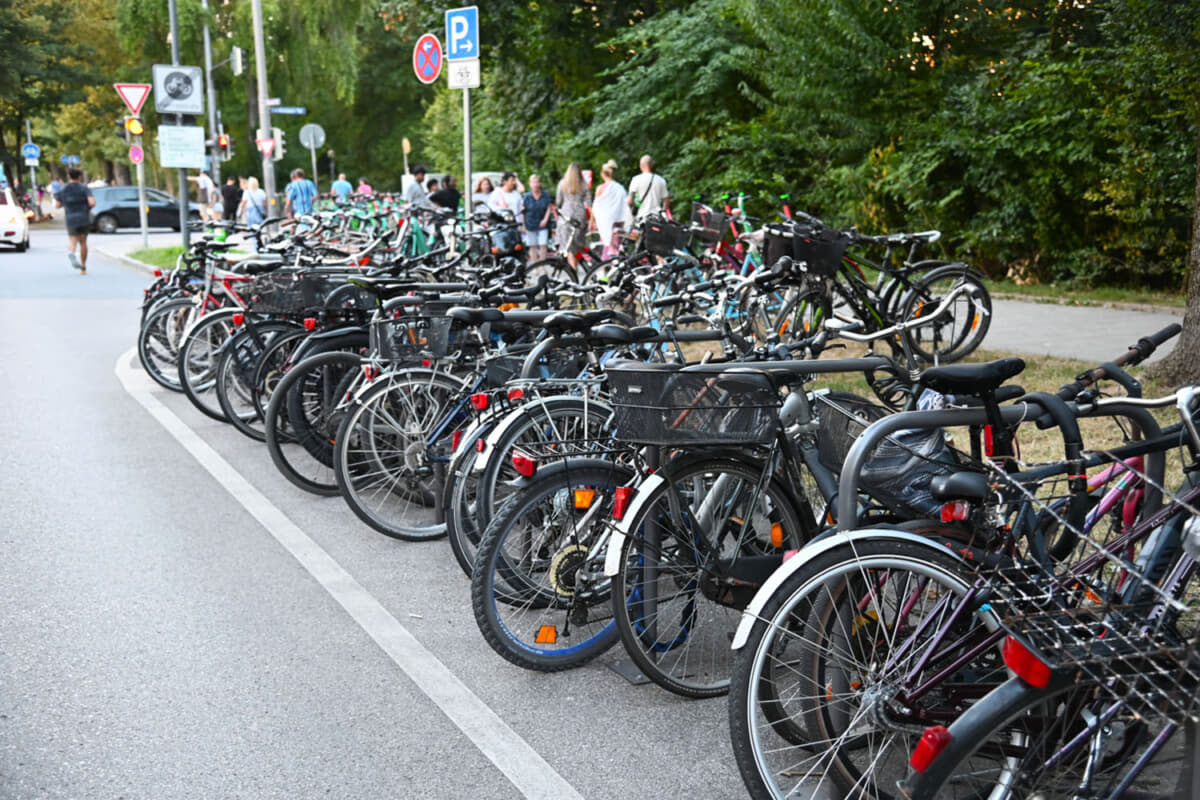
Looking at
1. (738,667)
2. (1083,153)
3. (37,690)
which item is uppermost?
(1083,153)

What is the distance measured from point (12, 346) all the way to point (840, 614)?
11.5 metres

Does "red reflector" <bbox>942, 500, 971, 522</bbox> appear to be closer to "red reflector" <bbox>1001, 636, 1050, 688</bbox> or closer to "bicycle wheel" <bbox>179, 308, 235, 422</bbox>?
"red reflector" <bbox>1001, 636, 1050, 688</bbox>

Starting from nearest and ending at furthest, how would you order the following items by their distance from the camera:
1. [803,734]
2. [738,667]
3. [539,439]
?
[738,667]
[803,734]
[539,439]

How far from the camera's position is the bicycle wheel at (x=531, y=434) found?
4.61 m

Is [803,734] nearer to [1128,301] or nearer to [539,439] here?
[539,439]

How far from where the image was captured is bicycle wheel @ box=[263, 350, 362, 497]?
621 cm

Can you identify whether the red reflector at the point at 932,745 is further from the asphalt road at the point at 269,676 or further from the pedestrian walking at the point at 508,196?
the pedestrian walking at the point at 508,196

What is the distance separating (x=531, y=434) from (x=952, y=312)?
517cm

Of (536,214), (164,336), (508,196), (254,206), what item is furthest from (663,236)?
(254,206)

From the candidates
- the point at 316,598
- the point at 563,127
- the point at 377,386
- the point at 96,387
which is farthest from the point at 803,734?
the point at 563,127

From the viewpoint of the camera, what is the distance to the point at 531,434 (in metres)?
4.74

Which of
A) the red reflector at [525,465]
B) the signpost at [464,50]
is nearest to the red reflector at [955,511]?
the red reflector at [525,465]

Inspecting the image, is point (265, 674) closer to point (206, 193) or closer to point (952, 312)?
point (952, 312)

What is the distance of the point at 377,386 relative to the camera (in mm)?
5602
